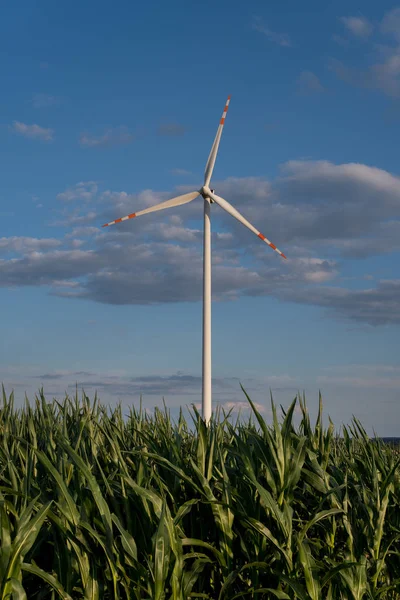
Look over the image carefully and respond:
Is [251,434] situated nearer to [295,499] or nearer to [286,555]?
[295,499]

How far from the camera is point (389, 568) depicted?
26.1 ft

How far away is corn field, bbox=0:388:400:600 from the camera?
601 centimetres

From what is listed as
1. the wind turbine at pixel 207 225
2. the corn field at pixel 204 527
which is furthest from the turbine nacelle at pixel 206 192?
the corn field at pixel 204 527

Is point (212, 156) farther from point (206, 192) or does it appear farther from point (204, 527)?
point (204, 527)

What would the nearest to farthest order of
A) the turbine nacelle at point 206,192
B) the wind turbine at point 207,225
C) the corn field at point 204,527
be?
the corn field at point 204,527 < the wind turbine at point 207,225 < the turbine nacelle at point 206,192

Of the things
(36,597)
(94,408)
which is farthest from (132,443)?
(36,597)

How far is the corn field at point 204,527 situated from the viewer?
19.7 feet

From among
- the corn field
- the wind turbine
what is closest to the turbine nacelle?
the wind turbine

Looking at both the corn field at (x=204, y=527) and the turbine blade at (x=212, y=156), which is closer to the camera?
the corn field at (x=204, y=527)

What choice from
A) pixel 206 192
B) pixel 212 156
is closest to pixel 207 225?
pixel 206 192

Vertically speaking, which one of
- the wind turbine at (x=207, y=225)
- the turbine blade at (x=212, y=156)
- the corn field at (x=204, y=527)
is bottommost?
the corn field at (x=204, y=527)

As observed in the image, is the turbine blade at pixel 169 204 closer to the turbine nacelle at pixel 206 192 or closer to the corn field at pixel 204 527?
the turbine nacelle at pixel 206 192

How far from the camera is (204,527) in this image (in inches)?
271

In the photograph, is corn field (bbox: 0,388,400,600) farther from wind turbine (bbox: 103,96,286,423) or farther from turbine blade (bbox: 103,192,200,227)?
turbine blade (bbox: 103,192,200,227)
